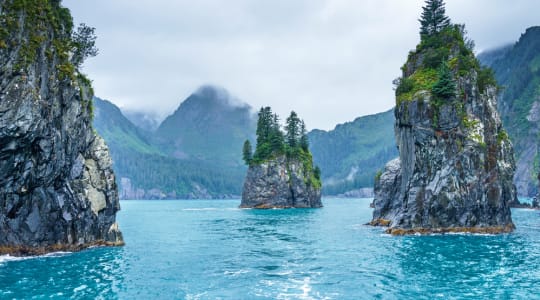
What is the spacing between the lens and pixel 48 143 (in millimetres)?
38312

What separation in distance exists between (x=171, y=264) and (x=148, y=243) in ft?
57.3

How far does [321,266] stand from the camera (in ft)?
124

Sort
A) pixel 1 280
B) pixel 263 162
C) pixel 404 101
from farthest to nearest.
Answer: pixel 263 162 < pixel 404 101 < pixel 1 280

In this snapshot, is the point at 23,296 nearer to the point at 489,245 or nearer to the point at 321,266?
the point at 321,266

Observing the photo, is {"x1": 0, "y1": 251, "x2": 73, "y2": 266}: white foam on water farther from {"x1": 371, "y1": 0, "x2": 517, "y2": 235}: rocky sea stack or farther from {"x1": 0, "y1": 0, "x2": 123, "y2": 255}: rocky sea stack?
{"x1": 371, "y1": 0, "x2": 517, "y2": 235}: rocky sea stack

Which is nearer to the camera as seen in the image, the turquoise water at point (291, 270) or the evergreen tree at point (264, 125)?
the turquoise water at point (291, 270)

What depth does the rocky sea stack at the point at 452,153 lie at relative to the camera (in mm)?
60062

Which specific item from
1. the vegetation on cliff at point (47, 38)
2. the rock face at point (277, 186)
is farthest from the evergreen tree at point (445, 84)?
the rock face at point (277, 186)

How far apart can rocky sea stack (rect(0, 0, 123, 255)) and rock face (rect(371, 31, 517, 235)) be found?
45.0m

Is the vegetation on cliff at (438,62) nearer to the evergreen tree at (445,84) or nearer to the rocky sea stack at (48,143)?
the evergreen tree at (445,84)

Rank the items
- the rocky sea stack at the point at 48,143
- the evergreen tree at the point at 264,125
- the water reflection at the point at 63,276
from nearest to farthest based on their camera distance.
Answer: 1. the water reflection at the point at 63,276
2. the rocky sea stack at the point at 48,143
3. the evergreen tree at the point at 264,125

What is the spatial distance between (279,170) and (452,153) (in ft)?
294

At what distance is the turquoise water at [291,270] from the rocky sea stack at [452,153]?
6192mm

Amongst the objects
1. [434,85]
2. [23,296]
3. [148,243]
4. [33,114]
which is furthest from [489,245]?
[33,114]
